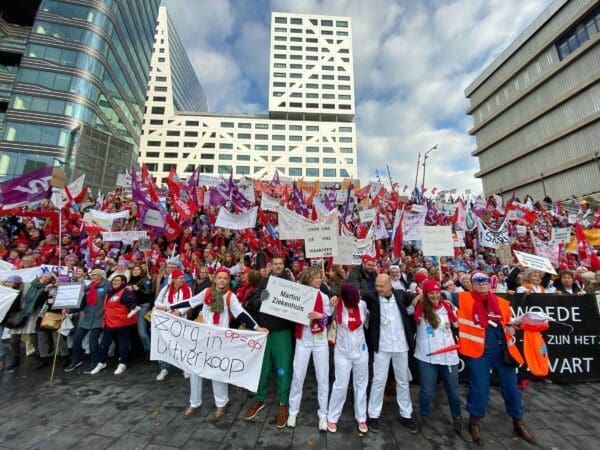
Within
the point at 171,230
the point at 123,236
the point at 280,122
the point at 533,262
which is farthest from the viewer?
the point at 280,122

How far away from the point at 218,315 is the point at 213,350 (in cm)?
50

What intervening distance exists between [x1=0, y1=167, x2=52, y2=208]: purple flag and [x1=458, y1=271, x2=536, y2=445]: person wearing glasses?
11.7 metres

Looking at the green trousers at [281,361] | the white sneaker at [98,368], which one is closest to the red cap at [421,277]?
the green trousers at [281,361]

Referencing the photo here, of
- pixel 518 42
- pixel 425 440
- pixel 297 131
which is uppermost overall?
pixel 297 131

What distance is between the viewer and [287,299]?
12.5 ft

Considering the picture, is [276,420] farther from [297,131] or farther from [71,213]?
[297,131]

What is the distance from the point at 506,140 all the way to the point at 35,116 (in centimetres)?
6040

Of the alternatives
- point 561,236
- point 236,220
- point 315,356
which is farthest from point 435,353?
point 561,236

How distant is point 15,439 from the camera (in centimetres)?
335

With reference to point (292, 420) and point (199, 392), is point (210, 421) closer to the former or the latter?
point (199, 392)

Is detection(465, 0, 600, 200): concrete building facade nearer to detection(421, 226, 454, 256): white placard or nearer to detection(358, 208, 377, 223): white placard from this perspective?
detection(358, 208, 377, 223): white placard

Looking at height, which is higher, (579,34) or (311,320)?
(579,34)

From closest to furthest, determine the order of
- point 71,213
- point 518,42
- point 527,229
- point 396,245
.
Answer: point 396,245
point 71,213
point 527,229
point 518,42

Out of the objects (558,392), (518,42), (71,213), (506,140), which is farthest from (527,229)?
(518,42)
